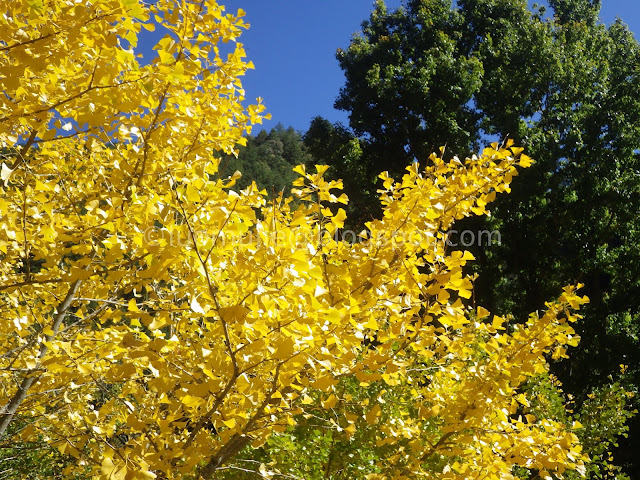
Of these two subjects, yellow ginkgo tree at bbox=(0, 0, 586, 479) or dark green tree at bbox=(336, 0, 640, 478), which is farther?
dark green tree at bbox=(336, 0, 640, 478)

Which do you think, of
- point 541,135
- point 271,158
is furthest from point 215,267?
point 271,158

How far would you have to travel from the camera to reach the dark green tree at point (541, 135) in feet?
29.9

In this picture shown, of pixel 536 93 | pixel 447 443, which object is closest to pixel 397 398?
pixel 447 443

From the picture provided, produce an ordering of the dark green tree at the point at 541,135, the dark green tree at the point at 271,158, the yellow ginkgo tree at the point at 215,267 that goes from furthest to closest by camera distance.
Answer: the dark green tree at the point at 271,158, the dark green tree at the point at 541,135, the yellow ginkgo tree at the point at 215,267

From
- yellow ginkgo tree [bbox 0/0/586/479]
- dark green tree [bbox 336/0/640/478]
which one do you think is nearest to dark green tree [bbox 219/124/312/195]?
dark green tree [bbox 336/0/640/478]

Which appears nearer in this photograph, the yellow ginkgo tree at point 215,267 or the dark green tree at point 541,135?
the yellow ginkgo tree at point 215,267

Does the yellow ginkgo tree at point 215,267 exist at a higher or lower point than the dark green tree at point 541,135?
lower

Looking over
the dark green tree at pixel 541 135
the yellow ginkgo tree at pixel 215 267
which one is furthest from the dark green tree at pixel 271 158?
→ the yellow ginkgo tree at pixel 215 267

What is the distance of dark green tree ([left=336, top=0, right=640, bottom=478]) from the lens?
9102 millimetres

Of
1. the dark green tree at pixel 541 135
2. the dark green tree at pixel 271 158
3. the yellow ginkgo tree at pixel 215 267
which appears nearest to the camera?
the yellow ginkgo tree at pixel 215 267

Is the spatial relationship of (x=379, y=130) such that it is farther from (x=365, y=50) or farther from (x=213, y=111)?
(x=213, y=111)

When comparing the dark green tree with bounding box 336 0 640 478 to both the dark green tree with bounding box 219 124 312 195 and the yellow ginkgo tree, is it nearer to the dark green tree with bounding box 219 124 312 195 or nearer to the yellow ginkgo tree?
the dark green tree with bounding box 219 124 312 195

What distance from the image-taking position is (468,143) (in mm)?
10062

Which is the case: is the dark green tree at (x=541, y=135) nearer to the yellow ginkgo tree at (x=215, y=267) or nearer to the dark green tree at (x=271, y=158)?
the dark green tree at (x=271, y=158)
